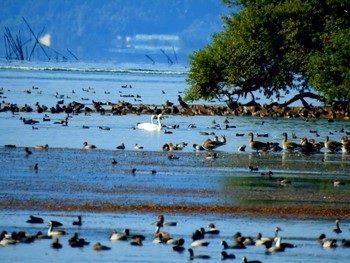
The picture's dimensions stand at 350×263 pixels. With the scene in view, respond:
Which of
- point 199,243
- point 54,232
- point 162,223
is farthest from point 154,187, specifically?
point 199,243

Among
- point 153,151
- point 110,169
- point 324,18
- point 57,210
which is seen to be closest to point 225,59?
point 324,18

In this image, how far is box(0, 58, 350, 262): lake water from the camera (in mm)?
21500

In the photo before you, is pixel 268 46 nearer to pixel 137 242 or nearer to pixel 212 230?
pixel 212 230

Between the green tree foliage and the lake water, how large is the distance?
916 cm

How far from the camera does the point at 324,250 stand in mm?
21859

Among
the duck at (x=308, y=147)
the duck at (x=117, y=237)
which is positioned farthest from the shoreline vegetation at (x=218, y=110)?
the duck at (x=117, y=237)

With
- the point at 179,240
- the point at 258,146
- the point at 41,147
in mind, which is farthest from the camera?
the point at 258,146

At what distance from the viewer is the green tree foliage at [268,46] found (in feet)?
187

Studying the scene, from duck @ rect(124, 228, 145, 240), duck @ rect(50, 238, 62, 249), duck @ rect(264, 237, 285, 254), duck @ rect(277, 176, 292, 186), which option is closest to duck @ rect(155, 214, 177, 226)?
duck @ rect(124, 228, 145, 240)

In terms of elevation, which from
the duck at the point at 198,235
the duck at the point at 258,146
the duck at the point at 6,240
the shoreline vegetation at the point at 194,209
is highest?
the duck at the point at 258,146

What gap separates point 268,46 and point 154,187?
96.9 ft

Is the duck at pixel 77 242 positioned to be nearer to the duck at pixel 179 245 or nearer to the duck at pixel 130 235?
the duck at pixel 130 235

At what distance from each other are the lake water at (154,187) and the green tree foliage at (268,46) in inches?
360

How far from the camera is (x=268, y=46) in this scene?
57812 millimetres
